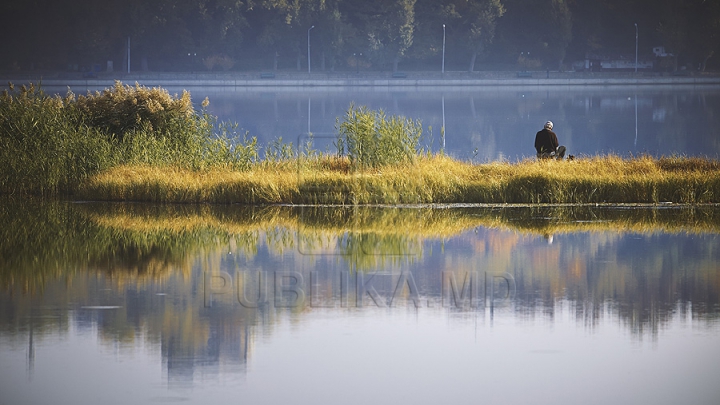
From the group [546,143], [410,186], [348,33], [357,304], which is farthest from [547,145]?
[348,33]

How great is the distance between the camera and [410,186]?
59.1 ft

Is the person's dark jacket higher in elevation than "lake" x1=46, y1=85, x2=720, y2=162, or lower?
lower

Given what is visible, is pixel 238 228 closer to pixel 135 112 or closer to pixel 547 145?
pixel 135 112

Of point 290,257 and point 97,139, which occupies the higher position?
point 97,139

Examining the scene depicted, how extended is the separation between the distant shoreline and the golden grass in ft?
267

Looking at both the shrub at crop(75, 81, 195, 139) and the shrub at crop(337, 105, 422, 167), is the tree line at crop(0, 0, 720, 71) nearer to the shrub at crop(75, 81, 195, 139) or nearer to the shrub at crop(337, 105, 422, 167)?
the shrub at crop(75, 81, 195, 139)

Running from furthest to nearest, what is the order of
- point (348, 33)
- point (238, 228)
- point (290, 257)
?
point (348, 33) → point (238, 228) → point (290, 257)

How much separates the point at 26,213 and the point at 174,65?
97354 mm

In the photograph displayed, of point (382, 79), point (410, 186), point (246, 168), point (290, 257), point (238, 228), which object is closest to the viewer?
point (290, 257)

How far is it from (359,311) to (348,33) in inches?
3802

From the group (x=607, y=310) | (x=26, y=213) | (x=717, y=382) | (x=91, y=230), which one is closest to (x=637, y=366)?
(x=717, y=382)

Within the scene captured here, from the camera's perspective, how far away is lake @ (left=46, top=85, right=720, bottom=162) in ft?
137

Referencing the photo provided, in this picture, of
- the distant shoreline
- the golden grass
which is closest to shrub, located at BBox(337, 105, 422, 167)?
the golden grass

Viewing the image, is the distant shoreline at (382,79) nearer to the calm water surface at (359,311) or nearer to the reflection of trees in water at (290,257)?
the reflection of trees in water at (290,257)
